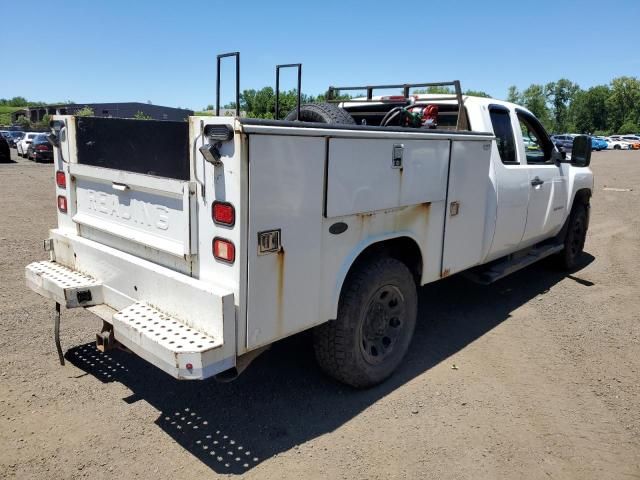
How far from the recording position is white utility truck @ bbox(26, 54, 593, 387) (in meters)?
2.77

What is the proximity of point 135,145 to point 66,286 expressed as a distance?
104cm

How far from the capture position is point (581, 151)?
6.14 meters

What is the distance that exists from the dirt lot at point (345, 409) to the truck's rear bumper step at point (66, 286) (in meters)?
0.67

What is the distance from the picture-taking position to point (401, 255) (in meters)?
4.18

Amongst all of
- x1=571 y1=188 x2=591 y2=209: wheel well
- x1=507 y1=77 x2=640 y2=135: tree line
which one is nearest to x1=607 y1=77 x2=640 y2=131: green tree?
x1=507 y1=77 x2=640 y2=135: tree line

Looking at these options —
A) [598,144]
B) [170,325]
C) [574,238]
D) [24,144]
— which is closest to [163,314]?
[170,325]

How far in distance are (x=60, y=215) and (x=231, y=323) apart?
2.13 meters

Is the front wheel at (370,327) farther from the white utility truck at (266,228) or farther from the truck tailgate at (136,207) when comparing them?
the truck tailgate at (136,207)

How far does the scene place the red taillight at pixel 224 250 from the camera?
2768 millimetres

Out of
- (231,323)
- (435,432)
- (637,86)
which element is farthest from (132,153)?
(637,86)

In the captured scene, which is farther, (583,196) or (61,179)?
(583,196)

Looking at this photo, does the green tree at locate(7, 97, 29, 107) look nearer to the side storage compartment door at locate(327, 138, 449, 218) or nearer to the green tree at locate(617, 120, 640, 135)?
the green tree at locate(617, 120, 640, 135)

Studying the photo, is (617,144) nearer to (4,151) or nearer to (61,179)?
(4,151)

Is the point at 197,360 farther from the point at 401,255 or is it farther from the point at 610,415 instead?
the point at 610,415
